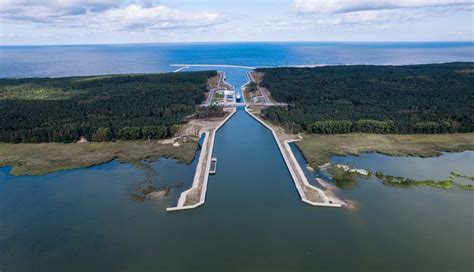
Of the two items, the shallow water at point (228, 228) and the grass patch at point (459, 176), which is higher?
the grass patch at point (459, 176)

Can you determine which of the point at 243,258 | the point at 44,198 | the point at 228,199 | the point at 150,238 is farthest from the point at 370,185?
the point at 44,198

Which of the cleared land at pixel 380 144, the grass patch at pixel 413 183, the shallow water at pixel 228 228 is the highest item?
the cleared land at pixel 380 144

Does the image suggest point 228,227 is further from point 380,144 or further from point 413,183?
point 380,144

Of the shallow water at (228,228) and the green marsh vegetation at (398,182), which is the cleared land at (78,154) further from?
the green marsh vegetation at (398,182)

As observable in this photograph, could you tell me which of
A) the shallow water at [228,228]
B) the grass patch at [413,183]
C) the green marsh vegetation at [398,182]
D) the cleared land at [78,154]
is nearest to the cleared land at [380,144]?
the green marsh vegetation at [398,182]

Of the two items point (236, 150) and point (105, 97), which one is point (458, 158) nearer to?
point (236, 150)
